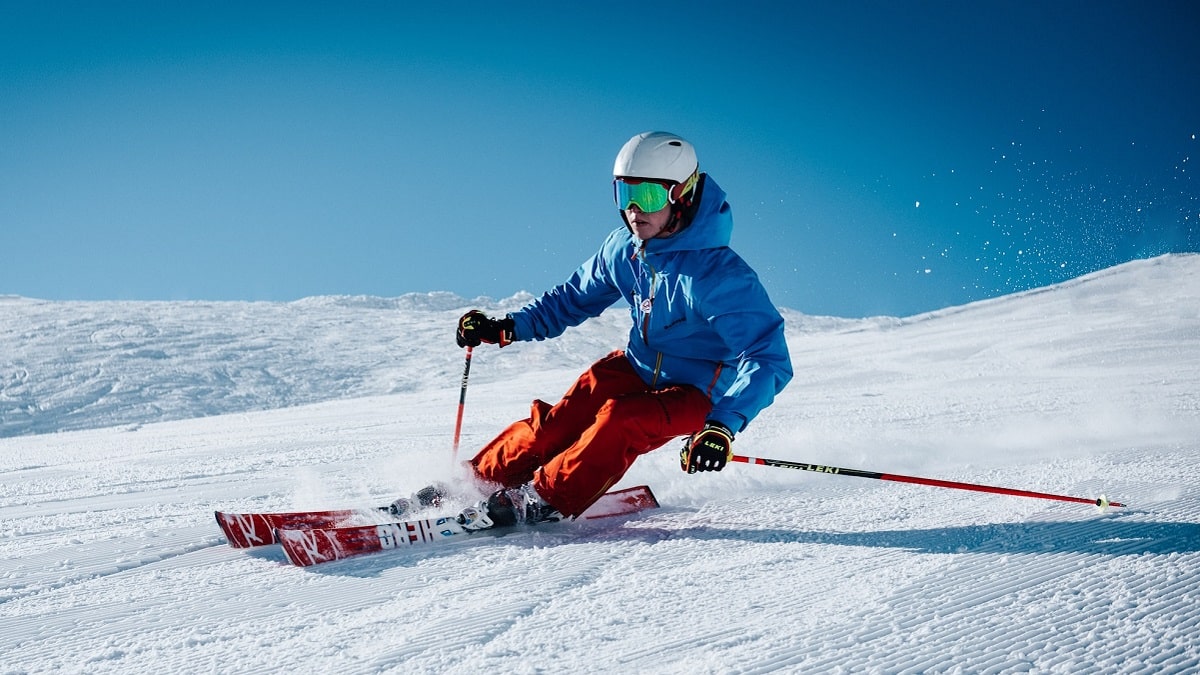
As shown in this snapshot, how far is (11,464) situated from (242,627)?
5923 millimetres

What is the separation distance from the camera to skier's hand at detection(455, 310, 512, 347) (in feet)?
13.9

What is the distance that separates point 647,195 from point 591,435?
1.05 meters

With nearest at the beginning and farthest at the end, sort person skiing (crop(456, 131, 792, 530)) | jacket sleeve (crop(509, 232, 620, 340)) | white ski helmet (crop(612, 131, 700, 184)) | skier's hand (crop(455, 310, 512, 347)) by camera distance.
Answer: person skiing (crop(456, 131, 792, 530))
white ski helmet (crop(612, 131, 700, 184))
jacket sleeve (crop(509, 232, 620, 340))
skier's hand (crop(455, 310, 512, 347))

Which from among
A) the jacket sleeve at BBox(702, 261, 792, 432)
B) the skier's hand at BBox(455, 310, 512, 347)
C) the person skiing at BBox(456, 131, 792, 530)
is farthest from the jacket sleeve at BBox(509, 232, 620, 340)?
the jacket sleeve at BBox(702, 261, 792, 432)

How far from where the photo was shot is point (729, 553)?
2684mm

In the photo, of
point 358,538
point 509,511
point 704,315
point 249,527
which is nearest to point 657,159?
point 704,315

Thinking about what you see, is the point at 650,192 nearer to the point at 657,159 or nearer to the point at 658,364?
the point at 657,159

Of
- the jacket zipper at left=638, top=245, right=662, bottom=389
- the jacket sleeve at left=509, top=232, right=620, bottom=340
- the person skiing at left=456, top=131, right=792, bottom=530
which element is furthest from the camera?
the jacket sleeve at left=509, top=232, right=620, bottom=340

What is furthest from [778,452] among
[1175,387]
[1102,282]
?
[1102,282]

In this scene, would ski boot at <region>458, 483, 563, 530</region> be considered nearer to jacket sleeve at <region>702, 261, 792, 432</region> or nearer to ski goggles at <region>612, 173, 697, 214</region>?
jacket sleeve at <region>702, 261, 792, 432</region>

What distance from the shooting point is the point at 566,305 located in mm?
4262

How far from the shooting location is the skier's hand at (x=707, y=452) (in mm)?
2805

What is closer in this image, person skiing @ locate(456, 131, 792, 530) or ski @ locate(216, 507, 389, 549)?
ski @ locate(216, 507, 389, 549)

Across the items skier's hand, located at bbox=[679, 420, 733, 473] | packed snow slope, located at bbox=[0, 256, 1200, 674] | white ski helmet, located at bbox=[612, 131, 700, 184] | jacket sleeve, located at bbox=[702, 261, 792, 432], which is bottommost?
packed snow slope, located at bbox=[0, 256, 1200, 674]
